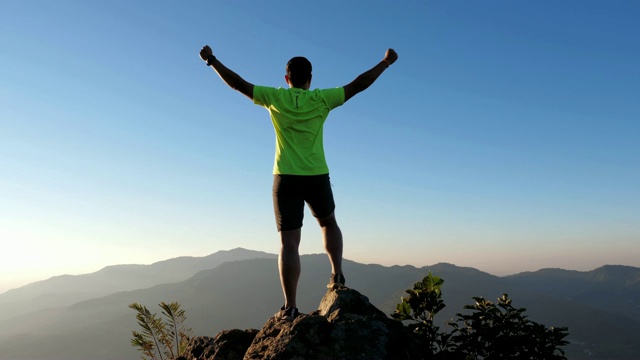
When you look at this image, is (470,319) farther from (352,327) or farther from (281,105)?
(281,105)

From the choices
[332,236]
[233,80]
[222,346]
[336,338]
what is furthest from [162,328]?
[336,338]

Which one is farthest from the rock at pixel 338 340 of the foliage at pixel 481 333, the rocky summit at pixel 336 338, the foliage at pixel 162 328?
the foliage at pixel 162 328

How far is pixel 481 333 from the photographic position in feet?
17.6

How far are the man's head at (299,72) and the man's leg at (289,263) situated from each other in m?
1.91

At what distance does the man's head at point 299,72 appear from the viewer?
18.7 ft

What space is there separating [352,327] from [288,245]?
140 cm

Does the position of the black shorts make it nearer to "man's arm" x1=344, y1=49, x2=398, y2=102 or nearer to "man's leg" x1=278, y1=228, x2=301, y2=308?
"man's leg" x1=278, y1=228, x2=301, y2=308

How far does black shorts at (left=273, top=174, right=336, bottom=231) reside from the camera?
5.42 meters

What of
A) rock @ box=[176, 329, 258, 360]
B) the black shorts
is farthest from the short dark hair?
rock @ box=[176, 329, 258, 360]

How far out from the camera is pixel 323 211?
5.78 meters

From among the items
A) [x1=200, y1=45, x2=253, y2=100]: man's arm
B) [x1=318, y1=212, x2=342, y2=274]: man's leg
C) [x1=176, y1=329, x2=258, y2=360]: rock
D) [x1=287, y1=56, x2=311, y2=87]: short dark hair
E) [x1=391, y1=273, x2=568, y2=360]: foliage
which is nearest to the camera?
[x1=391, y1=273, x2=568, y2=360]: foliage

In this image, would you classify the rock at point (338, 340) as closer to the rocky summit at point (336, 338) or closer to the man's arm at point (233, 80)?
the rocky summit at point (336, 338)

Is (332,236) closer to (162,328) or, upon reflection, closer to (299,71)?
(299,71)

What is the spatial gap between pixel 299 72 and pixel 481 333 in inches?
156
